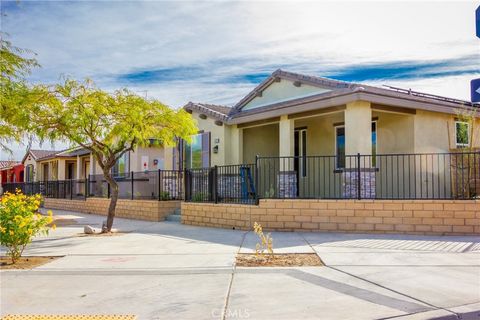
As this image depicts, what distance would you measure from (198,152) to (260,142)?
8.25ft

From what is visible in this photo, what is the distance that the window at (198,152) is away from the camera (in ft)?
56.4

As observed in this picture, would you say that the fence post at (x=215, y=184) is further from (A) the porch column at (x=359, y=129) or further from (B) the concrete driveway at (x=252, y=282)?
(A) the porch column at (x=359, y=129)

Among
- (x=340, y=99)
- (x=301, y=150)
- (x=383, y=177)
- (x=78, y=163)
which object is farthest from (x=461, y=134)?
(x=78, y=163)

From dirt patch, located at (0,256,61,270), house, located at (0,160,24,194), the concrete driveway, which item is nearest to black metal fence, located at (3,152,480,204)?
the concrete driveway

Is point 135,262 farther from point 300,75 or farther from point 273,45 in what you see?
point 300,75

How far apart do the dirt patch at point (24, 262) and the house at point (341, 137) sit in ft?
20.9

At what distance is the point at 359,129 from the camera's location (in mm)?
12062

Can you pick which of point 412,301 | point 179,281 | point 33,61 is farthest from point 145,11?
point 412,301

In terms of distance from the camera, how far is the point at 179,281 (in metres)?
6.26

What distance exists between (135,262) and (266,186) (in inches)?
332

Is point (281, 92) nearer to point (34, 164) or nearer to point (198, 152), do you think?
point (198, 152)

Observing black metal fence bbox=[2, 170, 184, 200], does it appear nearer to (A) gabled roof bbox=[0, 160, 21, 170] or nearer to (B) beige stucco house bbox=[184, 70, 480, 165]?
(B) beige stucco house bbox=[184, 70, 480, 165]

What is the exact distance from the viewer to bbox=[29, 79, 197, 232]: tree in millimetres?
10891

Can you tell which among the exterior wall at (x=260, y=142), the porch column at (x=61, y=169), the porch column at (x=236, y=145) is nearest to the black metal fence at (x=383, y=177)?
the porch column at (x=236, y=145)
